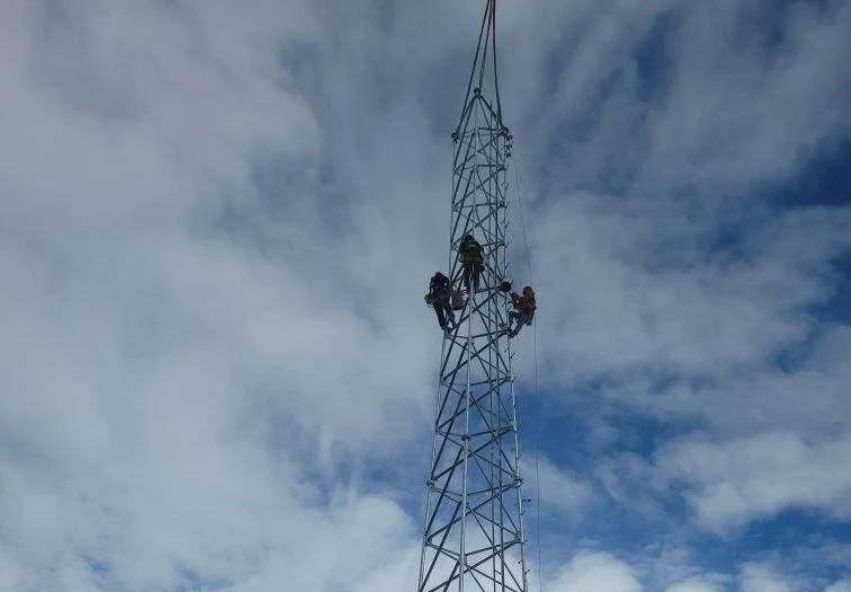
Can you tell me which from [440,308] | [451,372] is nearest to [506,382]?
[451,372]

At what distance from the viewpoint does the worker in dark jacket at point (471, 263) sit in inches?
1481

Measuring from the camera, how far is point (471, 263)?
37.8 meters

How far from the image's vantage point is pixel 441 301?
36.9 meters

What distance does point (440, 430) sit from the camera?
33.5 metres

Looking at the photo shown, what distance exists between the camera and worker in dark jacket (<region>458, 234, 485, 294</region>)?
3762cm

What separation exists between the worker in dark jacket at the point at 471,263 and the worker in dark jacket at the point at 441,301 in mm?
1327

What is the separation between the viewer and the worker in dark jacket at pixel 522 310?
3681 centimetres

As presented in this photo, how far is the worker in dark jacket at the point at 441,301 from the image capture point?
36.9 metres

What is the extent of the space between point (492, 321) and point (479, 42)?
59.2 feet

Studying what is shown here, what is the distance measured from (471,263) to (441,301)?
8.69 ft

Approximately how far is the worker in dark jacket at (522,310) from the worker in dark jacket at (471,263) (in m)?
2.12

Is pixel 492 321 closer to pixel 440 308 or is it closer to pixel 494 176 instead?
pixel 440 308

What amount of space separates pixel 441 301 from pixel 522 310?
4.13 meters

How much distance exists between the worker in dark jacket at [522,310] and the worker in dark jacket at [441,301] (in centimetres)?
309
